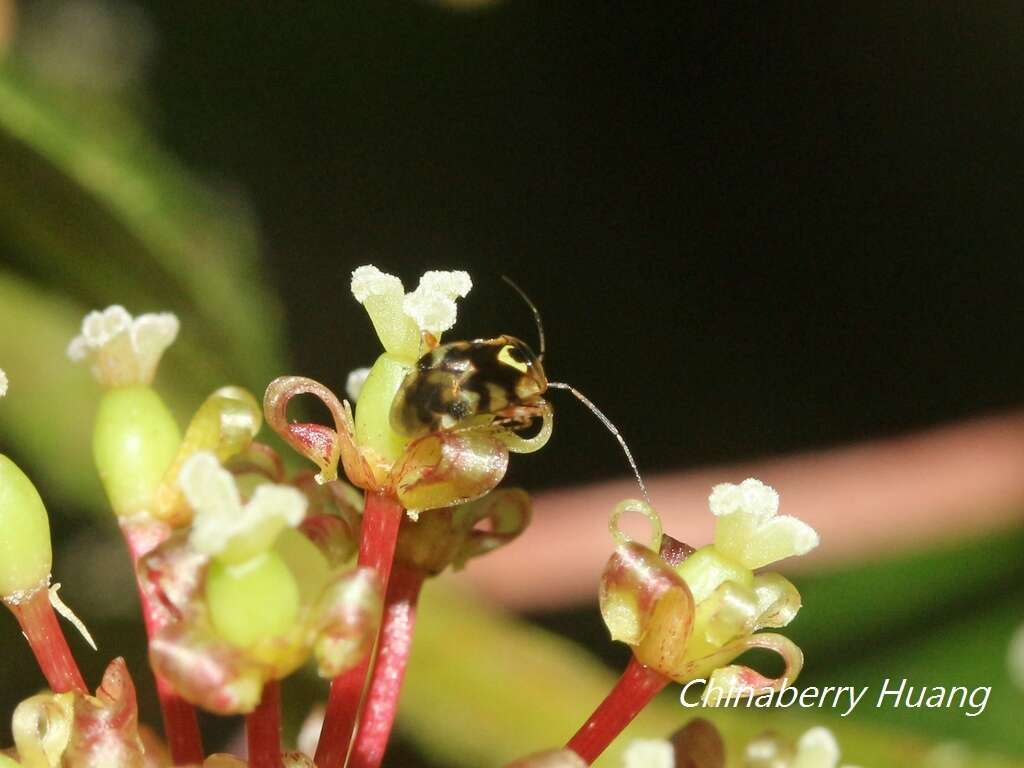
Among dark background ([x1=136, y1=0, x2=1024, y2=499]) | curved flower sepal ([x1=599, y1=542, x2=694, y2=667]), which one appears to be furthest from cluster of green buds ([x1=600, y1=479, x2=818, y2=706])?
dark background ([x1=136, y1=0, x2=1024, y2=499])

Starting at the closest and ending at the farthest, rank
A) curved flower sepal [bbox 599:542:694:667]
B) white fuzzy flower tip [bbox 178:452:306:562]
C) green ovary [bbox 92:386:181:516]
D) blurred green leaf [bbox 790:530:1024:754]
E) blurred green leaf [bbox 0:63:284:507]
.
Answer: white fuzzy flower tip [bbox 178:452:306:562] < curved flower sepal [bbox 599:542:694:667] < green ovary [bbox 92:386:181:516] < blurred green leaf [bbox 0:63:284:507] < blurred green leaf [bbox 790:530:1024:754]

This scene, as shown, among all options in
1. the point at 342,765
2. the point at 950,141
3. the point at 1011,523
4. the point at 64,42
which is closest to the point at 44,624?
the point at 342,765

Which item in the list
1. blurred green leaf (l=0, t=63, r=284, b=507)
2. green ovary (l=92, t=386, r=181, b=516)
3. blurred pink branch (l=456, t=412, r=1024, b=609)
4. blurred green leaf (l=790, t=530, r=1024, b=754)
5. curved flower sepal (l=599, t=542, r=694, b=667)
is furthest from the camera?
blurred pink branch (l=456, t=412, r=1024, b=609)

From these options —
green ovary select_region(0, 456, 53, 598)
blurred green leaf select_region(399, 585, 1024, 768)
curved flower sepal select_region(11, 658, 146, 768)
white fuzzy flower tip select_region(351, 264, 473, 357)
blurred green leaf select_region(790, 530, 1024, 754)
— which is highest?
blurred green leaf select_region(790, 530, 1024, 754)

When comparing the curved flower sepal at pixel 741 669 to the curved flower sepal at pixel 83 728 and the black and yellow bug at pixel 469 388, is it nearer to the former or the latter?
the black and yellow bug at pixel 469 388

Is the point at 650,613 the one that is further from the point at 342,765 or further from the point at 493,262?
the point at 493,262

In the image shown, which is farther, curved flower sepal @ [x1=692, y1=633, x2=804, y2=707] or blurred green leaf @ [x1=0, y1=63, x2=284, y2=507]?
blurred green leaf @ [x1=0, y1=63, x2=284, y2=507]

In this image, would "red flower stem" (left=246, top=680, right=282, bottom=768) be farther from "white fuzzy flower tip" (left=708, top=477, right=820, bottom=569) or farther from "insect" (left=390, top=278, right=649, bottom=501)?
"white fuzzy flower tip" (left=708, top=477, right=820, bottom=569)
